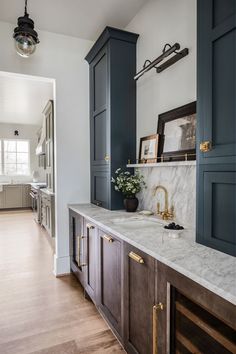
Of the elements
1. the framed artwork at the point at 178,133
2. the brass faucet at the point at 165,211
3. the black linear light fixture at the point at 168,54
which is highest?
the black linear light fixture at the point at 168,54

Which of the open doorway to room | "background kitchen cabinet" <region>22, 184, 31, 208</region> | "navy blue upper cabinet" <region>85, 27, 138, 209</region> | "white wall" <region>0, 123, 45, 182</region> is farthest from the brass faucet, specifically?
"background kitchen cabinet" <region>22, 184, 31, 208</region>

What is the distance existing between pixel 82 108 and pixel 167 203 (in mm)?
1749

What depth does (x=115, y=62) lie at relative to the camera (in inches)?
102

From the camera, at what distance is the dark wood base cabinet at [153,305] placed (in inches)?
37.5

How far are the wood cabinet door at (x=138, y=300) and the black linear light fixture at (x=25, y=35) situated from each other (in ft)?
7.04

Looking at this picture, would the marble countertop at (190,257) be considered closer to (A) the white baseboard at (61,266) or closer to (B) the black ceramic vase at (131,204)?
(B) the black ceramic vase at (131,204)

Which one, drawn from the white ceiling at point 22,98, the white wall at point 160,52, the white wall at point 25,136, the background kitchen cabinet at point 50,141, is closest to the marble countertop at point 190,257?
the white wall at point 160,52

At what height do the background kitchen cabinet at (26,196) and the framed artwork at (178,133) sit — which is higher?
the framed artwork at (178,133)

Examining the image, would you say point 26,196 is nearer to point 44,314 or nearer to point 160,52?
point 44,314

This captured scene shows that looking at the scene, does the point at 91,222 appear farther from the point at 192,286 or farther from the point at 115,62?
the point at 115,62

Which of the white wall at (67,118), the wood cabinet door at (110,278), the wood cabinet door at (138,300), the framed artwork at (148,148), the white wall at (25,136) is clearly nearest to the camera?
the wood cabinet door at (138,300)

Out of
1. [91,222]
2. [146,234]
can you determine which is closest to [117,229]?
[146,234]

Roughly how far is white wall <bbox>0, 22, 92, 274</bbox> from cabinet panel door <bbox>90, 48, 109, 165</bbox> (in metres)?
0.14

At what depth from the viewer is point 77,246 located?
2.72m
